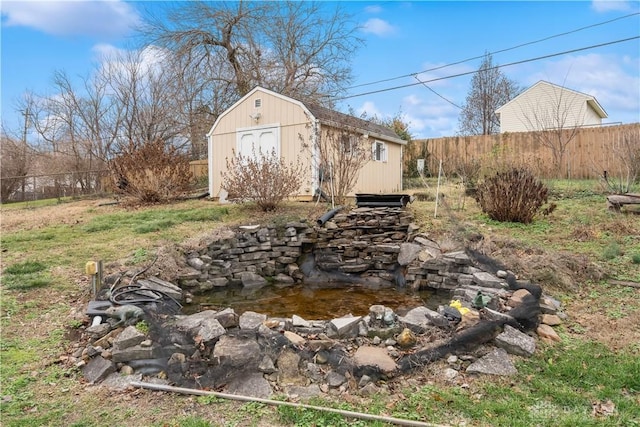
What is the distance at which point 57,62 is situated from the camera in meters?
18.2

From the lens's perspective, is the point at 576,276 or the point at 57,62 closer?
the point at 576,276

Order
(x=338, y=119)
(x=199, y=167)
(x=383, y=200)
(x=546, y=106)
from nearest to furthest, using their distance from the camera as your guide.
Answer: (x=383, y=200) < (x=338, y=119) < (x=199, y=167) < (x=546, y=106)

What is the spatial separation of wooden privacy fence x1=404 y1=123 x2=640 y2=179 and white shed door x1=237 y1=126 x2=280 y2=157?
5.21 metres

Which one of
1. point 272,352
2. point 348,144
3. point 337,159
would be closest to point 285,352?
point 272,352

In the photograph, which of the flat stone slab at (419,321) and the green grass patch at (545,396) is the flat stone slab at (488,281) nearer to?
the flat stone slab at (419,321)

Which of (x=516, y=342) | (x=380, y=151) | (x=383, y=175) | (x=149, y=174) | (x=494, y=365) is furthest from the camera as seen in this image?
(x=383, y=175)

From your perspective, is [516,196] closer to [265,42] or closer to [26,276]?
[26,276]

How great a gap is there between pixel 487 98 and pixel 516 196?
1888 centimetres

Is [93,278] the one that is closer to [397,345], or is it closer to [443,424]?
[397,345]

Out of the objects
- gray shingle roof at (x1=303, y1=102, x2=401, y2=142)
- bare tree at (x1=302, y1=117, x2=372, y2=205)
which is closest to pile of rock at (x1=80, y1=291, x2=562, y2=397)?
bare tree at (x1=302, y1=117, x2=372, y2=205)

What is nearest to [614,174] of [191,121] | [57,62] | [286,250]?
[286,250]

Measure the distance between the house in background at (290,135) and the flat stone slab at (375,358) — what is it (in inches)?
282

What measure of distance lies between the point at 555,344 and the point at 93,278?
462cm

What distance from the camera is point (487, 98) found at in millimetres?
23234
